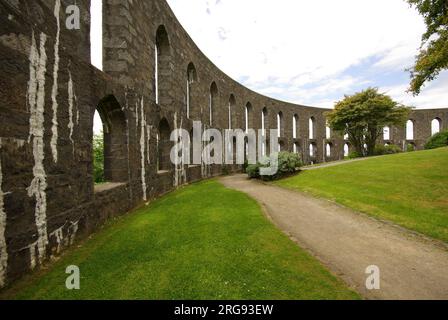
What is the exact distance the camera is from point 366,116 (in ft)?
81.0

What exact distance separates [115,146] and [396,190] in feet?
31.7

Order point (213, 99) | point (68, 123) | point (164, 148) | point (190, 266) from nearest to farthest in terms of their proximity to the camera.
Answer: point (190, 266) → point (68, 123) → point (164, 148) → point (213, 99)

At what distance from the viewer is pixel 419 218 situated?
6.46 metres

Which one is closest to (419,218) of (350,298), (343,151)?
(350,298)

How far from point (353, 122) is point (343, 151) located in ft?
49.3

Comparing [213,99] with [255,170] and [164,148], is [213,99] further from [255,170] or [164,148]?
[164,148]

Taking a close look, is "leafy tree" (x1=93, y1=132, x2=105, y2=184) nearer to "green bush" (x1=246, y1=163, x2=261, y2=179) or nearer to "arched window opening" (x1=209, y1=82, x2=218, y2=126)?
"arched window opening" (x1=209, y1=82, x2=218, y2=126)

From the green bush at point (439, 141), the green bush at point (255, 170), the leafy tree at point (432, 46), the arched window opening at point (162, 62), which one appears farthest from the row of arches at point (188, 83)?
the green bush at point (439, 141)

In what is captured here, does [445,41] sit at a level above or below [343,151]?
above

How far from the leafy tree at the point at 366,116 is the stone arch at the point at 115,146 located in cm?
2375

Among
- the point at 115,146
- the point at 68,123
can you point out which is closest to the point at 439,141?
the point at 115,146

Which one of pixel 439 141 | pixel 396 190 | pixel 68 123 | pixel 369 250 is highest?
pixel 439 141
